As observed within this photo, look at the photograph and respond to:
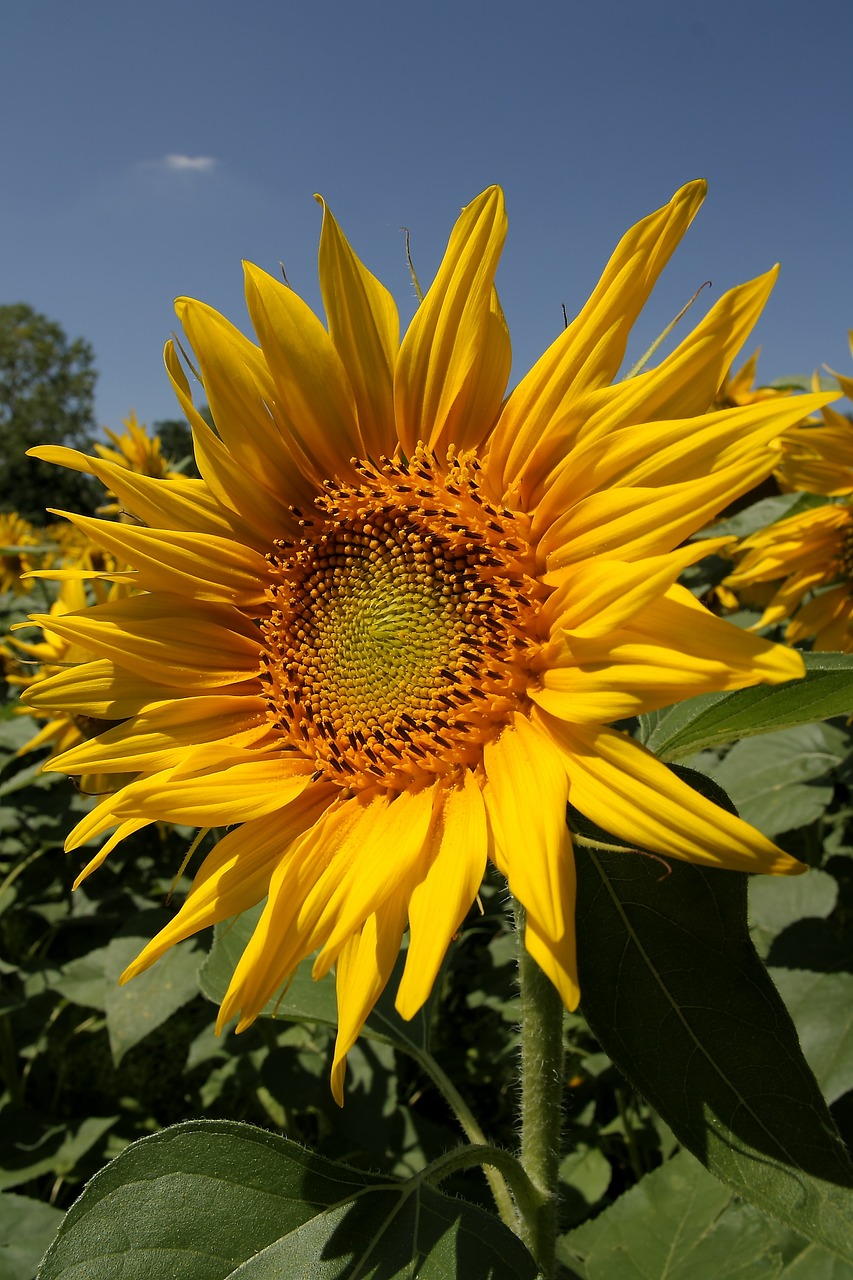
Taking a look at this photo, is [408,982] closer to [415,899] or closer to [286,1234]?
[415,899]

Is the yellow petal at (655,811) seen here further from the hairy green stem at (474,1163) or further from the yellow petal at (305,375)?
the yellow petal at (305,375)

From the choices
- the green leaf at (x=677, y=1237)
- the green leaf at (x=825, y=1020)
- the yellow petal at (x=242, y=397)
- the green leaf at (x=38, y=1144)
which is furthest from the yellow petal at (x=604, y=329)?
the green leaf at (x=38, y=1144)

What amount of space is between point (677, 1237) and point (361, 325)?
1.90 metres

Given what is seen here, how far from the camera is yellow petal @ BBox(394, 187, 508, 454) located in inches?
55.6

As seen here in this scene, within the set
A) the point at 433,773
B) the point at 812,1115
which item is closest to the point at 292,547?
the point at 433,773

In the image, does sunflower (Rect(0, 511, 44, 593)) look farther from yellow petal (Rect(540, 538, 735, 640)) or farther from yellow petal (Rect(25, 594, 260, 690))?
yellow petal (Rect(540, 538, 735, 640))

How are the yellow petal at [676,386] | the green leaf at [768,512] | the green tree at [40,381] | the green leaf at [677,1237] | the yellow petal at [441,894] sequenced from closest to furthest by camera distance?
the yellow petal at [441,894] → the yellow petal at [676,386] → the green leaf at [677,1237] → the green leaf at [768,512] → the green tree at [40,381]

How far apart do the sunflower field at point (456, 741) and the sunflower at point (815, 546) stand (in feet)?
4.49

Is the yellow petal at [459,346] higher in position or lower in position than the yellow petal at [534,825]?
higher

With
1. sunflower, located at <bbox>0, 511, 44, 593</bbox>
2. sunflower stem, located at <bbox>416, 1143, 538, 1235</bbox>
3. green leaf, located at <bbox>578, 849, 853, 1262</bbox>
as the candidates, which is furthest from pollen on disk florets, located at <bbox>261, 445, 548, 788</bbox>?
sunflower, located at <bbox>0, 511, 44, 593</bbox>

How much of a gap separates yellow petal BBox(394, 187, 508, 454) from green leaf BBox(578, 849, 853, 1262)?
74cm

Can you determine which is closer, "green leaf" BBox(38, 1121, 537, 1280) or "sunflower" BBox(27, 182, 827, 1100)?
"sunflower" BBox(27, 182, 827, 1100)

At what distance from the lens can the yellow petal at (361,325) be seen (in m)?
1.50

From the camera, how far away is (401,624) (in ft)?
5.34
